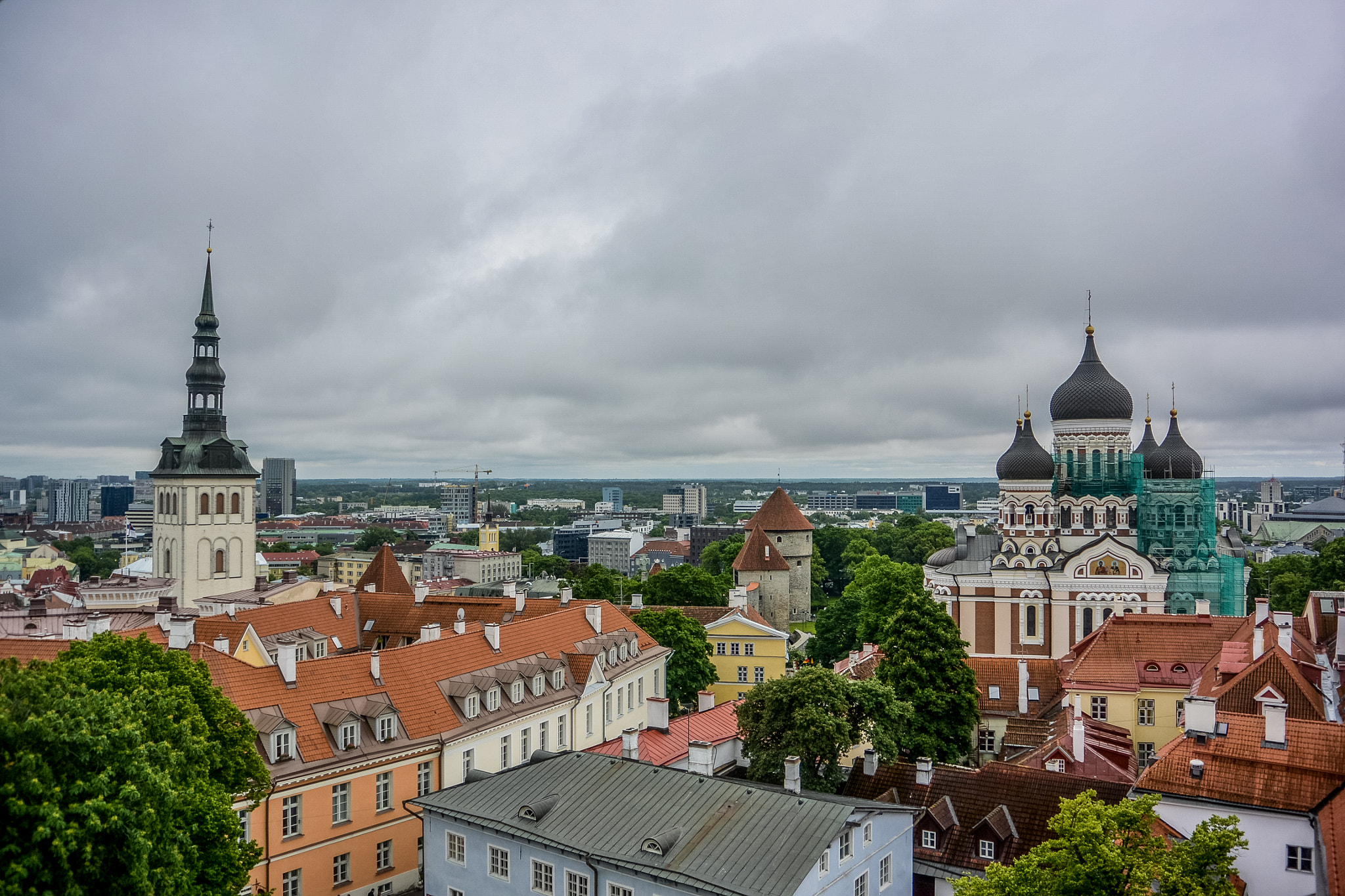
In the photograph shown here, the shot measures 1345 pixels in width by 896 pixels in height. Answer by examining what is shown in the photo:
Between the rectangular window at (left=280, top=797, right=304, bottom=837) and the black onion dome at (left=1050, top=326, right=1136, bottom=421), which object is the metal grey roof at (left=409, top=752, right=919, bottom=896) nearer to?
the rectangular window at (left=280, top=797, right=304, bottom=837)

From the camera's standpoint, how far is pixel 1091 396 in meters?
72.9

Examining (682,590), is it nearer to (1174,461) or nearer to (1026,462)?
(1026,462)

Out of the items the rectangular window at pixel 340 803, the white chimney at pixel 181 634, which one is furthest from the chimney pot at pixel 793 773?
the white chimney at pixel 181 634

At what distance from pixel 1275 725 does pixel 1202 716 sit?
1764 millimetres

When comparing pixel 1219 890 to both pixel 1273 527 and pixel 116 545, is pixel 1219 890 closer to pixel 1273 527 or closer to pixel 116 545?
pixel 116 545

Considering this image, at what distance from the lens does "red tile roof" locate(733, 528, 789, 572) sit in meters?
85.2

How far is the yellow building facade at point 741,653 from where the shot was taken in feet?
189

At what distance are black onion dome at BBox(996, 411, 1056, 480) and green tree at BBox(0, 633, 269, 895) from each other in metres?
62.6

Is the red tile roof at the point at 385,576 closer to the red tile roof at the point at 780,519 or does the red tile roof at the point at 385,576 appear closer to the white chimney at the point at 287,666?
the red tile roof at the point at 780,519

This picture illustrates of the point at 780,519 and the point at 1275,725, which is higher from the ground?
the point at 780,519

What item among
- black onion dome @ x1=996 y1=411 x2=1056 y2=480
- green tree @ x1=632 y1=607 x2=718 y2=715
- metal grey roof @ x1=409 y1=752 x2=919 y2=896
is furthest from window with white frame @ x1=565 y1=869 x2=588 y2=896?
black onion dome @ x1=996 y1=411 x2=1056 y2=480

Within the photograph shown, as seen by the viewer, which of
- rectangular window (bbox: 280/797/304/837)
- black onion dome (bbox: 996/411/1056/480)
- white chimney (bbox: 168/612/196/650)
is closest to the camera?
rectangular window (bbox: 280/797/304/837)

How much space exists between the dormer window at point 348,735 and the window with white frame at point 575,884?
9218 millimetres

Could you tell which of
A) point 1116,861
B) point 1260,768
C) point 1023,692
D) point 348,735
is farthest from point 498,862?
point 1023,692
